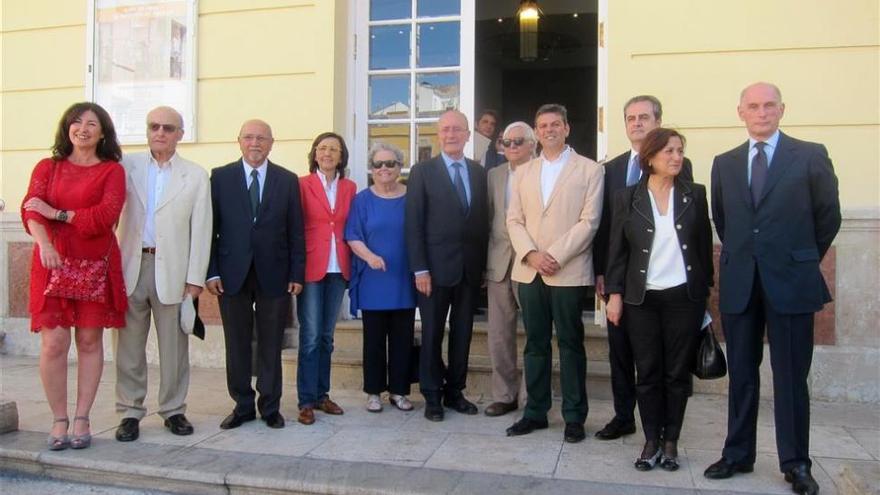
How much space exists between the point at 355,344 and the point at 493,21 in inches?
213

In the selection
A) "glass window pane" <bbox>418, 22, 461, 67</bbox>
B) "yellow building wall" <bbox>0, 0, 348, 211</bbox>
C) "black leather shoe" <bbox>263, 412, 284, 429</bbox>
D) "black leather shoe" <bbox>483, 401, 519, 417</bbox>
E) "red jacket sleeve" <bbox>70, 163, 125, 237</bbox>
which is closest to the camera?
"red jacket sleeve" <bbox>70, 163, 125, 237</bbox>

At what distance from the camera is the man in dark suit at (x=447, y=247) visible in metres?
4.48

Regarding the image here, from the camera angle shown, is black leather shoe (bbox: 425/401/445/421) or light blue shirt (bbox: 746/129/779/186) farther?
black leather shoe (bbox: 425/401/445/421)

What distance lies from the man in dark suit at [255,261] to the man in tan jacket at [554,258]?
52.8 inches

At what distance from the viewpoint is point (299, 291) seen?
4477 mm

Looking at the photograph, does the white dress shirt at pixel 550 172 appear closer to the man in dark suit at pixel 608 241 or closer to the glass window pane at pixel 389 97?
the man in dark suit at pixel 608 241

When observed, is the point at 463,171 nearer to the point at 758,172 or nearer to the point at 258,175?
the point at 258,175

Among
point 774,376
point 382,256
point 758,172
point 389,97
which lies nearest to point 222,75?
point 389,97

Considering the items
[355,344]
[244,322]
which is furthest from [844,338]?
[244,322]

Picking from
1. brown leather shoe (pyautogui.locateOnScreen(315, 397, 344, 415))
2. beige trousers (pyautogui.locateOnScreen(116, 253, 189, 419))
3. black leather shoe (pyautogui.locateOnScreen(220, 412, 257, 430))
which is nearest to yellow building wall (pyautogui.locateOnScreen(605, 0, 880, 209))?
brown leather shoe (pyautogui.locateOnScreen(315, 397, 344, 415))

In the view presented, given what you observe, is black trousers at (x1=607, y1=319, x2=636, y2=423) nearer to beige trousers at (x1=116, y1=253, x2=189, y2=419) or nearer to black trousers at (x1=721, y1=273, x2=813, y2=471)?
black trousers at (x1=721, y1=273, x2=813, y2=471)

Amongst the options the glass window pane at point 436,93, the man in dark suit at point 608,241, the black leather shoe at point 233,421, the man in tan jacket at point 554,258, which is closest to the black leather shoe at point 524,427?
the man in tan jacket at point 554,258

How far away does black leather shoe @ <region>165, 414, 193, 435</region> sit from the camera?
4.26m

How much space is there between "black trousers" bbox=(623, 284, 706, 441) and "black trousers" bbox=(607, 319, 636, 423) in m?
0.27
